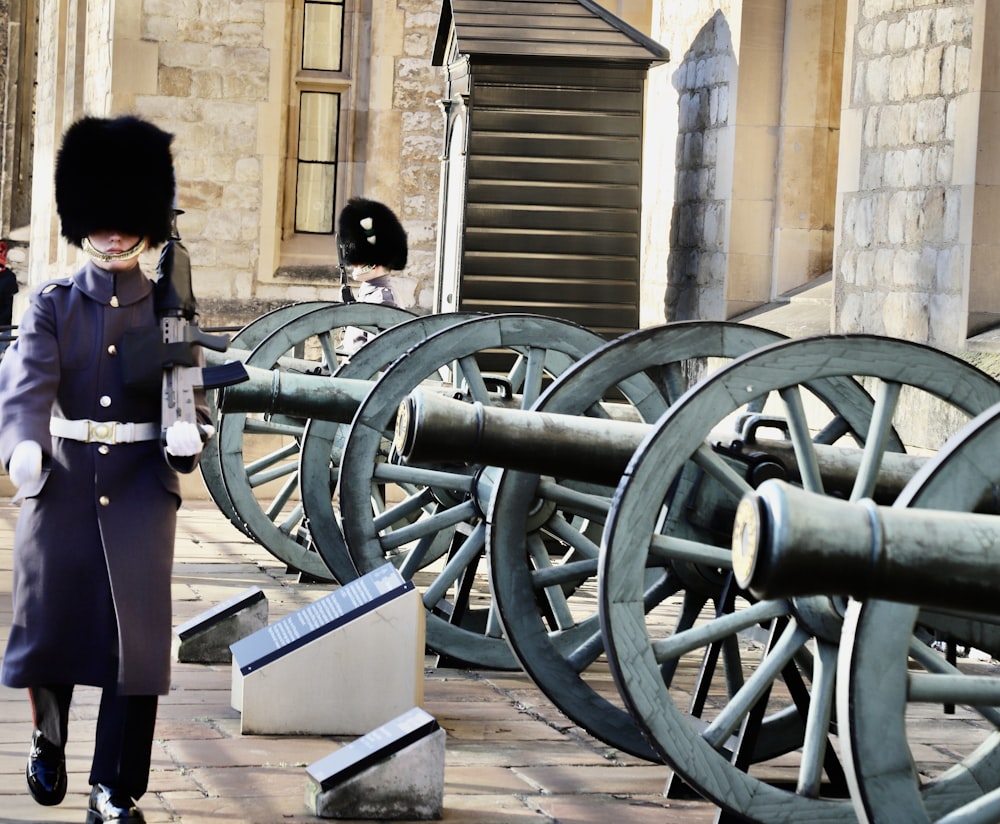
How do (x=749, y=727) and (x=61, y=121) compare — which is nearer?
(x=749, y=727)

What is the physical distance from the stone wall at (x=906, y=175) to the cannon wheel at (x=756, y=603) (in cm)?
227

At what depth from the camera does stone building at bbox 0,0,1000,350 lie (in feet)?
18.5

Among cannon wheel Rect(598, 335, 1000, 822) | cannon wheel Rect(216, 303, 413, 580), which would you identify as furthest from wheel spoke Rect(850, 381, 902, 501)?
cannon wheel Rect(216, 303, 413, 580)

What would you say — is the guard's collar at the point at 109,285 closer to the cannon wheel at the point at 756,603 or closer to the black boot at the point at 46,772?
the black boot at the point at 46,772

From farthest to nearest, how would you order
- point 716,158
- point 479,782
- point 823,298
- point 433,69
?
point 433,69
point 716,158
point 823,298
point 479,782

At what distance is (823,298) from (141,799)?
415 cm

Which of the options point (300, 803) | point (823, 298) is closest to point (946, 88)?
point (823, 298)

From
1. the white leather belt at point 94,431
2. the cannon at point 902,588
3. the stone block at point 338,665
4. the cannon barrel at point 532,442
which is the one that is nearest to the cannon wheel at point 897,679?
the cannon at point 902,588

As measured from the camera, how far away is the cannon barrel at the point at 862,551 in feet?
6.08

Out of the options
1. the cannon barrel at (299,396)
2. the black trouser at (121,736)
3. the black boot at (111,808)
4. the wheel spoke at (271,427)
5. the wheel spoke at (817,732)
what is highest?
the cannon barrel at (299,396)

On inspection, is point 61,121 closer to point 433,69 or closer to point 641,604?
point 433,69

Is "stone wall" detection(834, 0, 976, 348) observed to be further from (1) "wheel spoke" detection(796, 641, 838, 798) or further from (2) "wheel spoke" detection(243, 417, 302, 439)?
(1) "wheel spoke" detection(796, 641, 838, 798)

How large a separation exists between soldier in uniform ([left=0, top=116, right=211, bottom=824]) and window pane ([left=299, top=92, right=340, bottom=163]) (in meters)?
7.83

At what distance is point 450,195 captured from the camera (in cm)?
791
